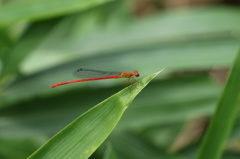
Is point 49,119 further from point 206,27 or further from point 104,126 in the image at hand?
point 206,27

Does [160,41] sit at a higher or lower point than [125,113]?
higher

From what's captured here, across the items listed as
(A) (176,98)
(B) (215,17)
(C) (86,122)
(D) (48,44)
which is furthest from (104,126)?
(B) (215,17)

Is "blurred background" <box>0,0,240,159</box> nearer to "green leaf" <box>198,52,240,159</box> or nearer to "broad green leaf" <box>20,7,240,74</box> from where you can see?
"broad green leaf" <box>20,7,240,74</box>

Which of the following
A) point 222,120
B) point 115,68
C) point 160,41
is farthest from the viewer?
point 160,41

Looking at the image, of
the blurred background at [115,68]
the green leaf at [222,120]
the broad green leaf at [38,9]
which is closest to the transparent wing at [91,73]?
the blurred background at [115,68]

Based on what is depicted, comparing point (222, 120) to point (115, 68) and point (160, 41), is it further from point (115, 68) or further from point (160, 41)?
point (160, 41)

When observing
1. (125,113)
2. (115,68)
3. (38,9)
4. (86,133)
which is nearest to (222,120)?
(86,133)

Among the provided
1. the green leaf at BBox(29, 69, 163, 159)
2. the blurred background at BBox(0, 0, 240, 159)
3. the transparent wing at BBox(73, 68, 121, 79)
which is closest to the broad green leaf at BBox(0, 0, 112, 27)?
the blurred background at BBox(0, 0, 240, 159)
